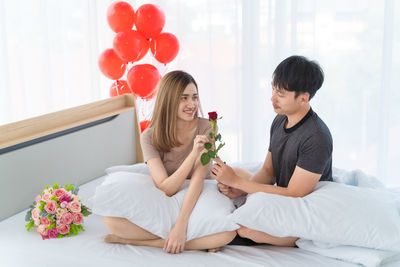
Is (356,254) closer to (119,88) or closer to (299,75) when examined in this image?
(299,75)

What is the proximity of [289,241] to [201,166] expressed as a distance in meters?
0.42

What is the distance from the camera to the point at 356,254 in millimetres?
1413

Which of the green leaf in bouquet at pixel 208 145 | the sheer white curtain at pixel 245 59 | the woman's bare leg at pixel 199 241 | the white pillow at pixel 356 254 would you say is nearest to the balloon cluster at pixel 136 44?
the sheer white curtain at pixel 245 59

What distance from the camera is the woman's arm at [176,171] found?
163 centimetres

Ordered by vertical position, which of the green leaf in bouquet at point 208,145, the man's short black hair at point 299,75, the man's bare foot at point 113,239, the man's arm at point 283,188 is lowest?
the man's bare foot at point 113,239

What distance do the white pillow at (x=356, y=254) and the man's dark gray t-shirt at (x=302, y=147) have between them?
0.84 ft

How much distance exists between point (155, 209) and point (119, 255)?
0.20 meters

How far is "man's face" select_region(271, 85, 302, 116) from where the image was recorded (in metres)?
1.63

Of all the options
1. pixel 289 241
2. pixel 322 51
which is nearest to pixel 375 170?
pixel 322 51

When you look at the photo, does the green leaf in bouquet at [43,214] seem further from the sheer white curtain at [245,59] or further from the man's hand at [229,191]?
the sheer white curtain at [245,59]

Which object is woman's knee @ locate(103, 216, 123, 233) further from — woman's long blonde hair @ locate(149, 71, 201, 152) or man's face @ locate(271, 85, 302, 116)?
man's face @ locate(271, 85, 302, 116)

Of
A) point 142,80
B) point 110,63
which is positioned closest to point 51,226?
point 142,80

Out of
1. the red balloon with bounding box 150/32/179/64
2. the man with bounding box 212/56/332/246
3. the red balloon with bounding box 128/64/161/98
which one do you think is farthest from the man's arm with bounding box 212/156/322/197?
the red balloon with bounding box 150/32/179/64

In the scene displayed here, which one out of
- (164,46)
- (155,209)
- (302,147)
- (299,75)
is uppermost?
(164,46)
